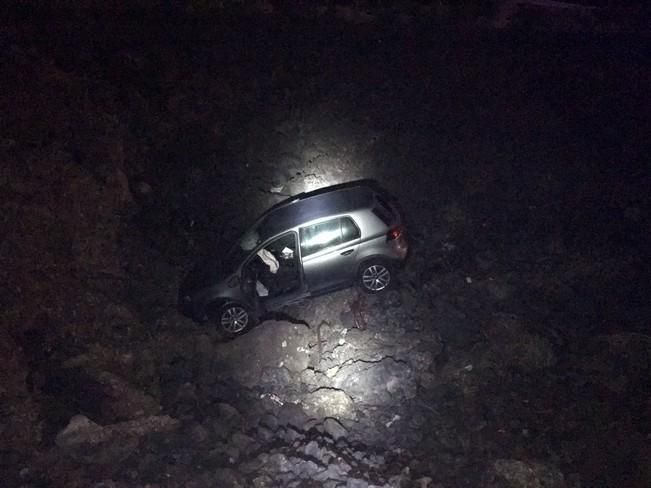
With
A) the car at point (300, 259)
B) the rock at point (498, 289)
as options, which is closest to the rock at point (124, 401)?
the car at point (300, 259)

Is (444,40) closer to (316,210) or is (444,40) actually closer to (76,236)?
(316,210)

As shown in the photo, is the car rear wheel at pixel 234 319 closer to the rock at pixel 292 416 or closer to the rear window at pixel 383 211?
the rock at pixel 292 416

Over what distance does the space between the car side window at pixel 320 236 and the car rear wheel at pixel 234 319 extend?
141 centimetres

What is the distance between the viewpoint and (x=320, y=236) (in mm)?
7145

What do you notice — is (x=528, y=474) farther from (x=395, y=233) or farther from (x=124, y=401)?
(x=124, y=401)

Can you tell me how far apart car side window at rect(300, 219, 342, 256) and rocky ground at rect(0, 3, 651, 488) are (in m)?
1.30

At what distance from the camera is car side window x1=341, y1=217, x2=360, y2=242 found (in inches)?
280

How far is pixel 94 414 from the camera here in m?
6.29

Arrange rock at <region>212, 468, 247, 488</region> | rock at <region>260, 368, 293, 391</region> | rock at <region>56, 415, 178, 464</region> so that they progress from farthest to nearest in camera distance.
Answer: rock at <region>260, 368, 293, 391</region>
rock at <region>56, 415, 178, 464</region>
rock at <region>212, 468, 247, 488</region>

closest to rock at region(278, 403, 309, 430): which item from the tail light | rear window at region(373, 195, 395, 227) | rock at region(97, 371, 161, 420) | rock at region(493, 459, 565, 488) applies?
rock at region(97, 371, 161, 420)

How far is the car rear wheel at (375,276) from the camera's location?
24.4 feet

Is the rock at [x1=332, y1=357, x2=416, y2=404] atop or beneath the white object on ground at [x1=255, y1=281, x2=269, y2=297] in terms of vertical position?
beneath

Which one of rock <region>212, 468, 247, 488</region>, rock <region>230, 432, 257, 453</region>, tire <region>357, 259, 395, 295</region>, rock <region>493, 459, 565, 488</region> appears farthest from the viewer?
tire <region>357, 259, 395, 295</region>

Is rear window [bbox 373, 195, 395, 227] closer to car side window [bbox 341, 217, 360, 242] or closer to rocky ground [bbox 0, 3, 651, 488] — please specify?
car side window [bbox 341, 217, 360, 242]
